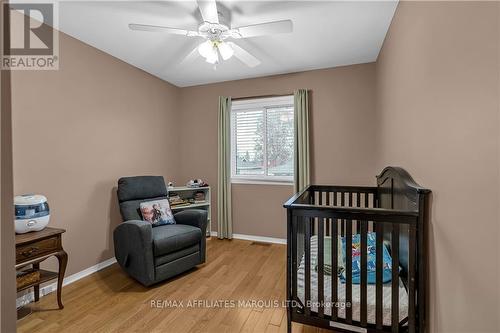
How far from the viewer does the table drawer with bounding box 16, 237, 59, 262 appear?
1.67 m

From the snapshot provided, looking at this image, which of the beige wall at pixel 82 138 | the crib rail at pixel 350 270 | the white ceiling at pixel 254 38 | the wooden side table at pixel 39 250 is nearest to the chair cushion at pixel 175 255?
the wooden side table at pixel 39 250

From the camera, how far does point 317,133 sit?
332 centimetres

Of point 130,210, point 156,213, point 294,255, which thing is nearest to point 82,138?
point 130,210

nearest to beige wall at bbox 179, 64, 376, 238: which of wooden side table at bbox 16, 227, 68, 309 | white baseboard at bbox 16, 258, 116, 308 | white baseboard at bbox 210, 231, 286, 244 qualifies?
white baseboard at bbox 210, 231, 286, 244

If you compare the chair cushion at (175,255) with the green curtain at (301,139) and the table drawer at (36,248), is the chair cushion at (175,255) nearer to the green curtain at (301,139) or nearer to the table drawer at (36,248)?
the table drawer at (36,248)

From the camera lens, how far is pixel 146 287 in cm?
230

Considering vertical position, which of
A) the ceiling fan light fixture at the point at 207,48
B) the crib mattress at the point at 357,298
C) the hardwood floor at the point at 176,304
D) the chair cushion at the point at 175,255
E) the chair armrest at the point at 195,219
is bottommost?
the hardwood floor at the point at 176,304

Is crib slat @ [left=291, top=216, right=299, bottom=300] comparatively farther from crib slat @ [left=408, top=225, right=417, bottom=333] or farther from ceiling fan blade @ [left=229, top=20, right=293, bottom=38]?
ceiling fan blade @ [left=229, top=20, right=293, bottom=38]

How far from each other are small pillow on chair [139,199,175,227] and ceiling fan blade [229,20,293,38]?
1.98 metres

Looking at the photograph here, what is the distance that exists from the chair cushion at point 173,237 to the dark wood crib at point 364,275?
127 cm

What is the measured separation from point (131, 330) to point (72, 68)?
2433 mm

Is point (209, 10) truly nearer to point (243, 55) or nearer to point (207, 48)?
point (207, 48)

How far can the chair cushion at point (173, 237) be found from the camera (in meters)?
2.26

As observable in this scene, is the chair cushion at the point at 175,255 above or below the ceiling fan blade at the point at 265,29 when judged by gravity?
below
